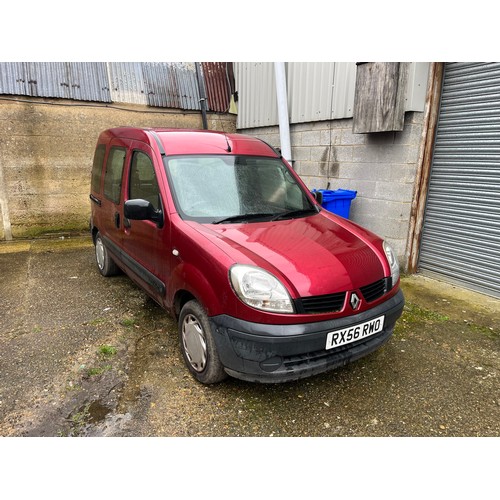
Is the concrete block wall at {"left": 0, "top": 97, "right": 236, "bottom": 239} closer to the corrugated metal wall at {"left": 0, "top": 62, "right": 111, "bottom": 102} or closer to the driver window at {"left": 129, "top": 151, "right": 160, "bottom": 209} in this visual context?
the corrugated metal wall at {"left": 0, "top": 62, "right": 111, "bottom": 102}

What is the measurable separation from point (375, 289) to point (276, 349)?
2.94 ft

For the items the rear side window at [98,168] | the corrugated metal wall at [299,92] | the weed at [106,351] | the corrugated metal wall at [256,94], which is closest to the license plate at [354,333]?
the weed at [106,351]

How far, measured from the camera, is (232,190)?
10.7 ft

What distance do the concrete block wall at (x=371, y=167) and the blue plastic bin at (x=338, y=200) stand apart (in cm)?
29

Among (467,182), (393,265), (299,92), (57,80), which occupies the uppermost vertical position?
(57,80)

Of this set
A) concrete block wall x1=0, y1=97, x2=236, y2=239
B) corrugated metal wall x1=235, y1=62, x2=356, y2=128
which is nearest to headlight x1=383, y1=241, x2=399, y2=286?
corrugated metal wall x1=235, y1=62, x2=356, y2=128

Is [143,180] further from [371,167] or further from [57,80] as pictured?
[57,80]

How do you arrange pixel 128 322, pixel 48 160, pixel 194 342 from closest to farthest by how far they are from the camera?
pixel 194 342
pixel 128 322
pixel 48 160

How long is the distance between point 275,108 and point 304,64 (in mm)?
1116

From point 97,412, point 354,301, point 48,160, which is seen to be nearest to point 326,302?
point 354,301

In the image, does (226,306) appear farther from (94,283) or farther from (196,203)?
(94,283)

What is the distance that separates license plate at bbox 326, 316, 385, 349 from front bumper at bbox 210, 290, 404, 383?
34mm

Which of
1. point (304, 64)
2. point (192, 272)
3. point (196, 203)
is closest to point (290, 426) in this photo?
point (192, 272)

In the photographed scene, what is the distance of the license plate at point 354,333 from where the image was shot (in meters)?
2.44
